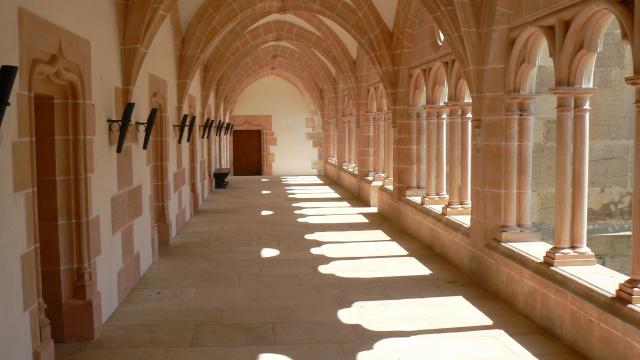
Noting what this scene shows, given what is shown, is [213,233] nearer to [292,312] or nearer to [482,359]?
[292,312]

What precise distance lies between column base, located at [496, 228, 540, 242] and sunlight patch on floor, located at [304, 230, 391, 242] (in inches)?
104

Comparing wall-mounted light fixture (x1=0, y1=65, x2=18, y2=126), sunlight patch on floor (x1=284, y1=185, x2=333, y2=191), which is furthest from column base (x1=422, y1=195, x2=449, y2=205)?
sunlight patch on floor (x1=284, y1=185, x2=333, y2=191)

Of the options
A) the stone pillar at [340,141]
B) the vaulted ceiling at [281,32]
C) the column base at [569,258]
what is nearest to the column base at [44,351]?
the vaulted ceiling at [281,32]

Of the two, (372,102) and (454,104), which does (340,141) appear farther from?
(454,104)

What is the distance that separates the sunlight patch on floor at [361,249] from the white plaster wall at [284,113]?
13.7m

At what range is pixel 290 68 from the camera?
18406mm

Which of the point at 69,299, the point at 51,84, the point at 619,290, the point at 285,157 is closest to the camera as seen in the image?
the point at 619,290

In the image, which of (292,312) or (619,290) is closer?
(619,290)

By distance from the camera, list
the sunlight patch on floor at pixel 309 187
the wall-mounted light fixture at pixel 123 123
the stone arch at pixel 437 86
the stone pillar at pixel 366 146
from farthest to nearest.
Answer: the sunlight patch on floor at pixel 309 187, the stone pillar at pixel 366 146, the stone arch at pixel 437 86, the wall-mounted light fixture at pixel 123 123

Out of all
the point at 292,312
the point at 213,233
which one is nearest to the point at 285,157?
the point at 213,233

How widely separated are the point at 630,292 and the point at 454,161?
11.4ft

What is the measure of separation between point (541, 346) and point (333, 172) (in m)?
13.2

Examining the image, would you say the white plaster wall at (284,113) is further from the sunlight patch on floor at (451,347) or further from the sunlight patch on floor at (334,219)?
the sunlight patch on floor at (451,347)

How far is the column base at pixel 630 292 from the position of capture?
340 cm
